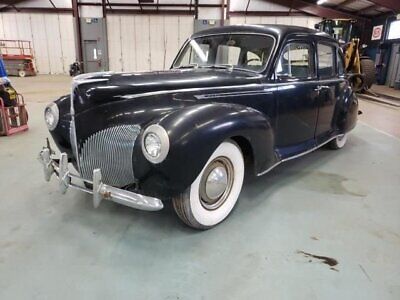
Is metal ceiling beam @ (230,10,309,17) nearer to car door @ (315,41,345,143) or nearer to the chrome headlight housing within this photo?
car door @ (315,41,345,143)

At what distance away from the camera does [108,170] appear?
6.45 ft

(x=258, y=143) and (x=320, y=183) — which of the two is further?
(x=320, y=183)

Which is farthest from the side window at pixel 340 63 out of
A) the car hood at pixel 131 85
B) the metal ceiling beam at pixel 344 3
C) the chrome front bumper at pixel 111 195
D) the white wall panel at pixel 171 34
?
the white wall panel at pixel 171 34

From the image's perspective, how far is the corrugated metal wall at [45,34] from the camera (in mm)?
14805

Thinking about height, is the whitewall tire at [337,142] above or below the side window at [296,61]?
below

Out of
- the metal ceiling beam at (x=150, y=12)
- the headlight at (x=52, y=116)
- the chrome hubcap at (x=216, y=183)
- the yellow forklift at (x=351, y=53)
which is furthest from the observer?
the metal ceiling beam at (x=150, y=12)

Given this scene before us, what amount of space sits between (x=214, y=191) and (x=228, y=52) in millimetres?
1491

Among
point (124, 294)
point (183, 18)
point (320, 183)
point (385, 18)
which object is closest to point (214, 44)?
point (320, 183)

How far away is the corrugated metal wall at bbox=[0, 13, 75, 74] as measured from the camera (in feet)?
48.6

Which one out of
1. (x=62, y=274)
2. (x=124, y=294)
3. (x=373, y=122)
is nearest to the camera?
(x=124, y=294)

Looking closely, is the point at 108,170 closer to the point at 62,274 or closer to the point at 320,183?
the point at 62,274

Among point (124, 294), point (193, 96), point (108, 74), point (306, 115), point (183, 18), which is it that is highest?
point (183, 18)

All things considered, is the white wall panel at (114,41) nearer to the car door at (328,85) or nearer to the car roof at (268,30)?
the car roof at (268,30)

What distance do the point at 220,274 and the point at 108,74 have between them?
152cm
